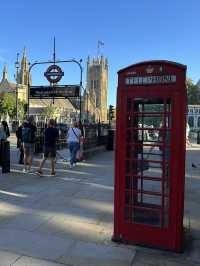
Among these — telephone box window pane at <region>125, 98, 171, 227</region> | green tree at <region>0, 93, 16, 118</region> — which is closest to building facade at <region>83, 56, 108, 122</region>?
green tree at <region>0, 93, 16, 118</region>

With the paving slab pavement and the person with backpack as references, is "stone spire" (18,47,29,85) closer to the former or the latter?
the person with backpack

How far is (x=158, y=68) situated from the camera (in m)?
5.00

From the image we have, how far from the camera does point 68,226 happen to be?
20.0 feet

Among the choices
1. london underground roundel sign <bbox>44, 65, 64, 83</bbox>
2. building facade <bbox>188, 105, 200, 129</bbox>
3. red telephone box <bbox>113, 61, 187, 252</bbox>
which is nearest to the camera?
red telephone box <bbox>113, 61, 187, 252</bbox>

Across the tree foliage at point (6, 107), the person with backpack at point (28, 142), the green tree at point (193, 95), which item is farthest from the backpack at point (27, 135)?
the green tree at point (193, 95)

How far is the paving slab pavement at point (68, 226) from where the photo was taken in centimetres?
478

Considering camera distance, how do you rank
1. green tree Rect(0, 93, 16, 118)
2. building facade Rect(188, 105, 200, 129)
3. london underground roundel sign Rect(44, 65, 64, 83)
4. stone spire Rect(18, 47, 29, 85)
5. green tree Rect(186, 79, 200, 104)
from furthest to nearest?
green tree Rect(186, 79, 200, 104) → stone spire Rect(18, 47, 29, 85) → building facade Rect(188, 105, 200, 129) → green tree Rect(0, 93, 16, 118) → london underground roundel sign Rect(44, 65, 64, 83)

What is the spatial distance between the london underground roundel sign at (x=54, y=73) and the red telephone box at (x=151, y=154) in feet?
41.4

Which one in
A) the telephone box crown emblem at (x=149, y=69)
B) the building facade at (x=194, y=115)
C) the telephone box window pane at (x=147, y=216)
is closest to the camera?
the telephone box crown emblem at (x=149, y=69)

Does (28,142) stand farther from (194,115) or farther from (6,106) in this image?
(194,115)

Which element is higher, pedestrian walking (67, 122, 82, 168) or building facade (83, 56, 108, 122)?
building facade (83, 56, 108, 122)

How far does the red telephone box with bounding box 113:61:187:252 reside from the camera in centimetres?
493

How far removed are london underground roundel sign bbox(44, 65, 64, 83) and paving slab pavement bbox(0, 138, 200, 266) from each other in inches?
312

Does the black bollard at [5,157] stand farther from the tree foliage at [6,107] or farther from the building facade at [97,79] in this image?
the building facade at [97,79]
